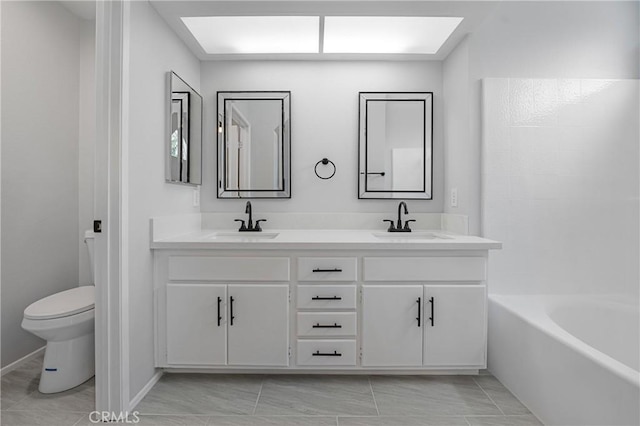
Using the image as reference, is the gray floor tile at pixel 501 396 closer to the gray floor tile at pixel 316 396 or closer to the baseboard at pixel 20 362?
the gray floor tile at pixel 316 396

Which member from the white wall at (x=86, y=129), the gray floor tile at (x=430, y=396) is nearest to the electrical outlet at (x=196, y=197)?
the white wall at (x=86, y=129)

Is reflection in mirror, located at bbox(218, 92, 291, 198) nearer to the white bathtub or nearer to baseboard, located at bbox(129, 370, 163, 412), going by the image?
baseboard, located at bbox(129, 370, 163, 412)

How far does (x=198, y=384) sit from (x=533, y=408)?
1.70m

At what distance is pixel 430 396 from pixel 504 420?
346 mm

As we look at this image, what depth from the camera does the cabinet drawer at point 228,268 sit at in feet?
6.45

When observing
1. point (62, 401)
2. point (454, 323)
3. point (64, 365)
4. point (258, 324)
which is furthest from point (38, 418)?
point (454, 323)

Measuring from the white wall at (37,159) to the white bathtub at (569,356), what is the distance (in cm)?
288

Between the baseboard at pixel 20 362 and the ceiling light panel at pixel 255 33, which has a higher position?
the ceiling light panel at pixel 255 33

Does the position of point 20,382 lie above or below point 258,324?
below

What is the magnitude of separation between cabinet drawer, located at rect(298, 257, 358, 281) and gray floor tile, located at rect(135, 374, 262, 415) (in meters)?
0.66

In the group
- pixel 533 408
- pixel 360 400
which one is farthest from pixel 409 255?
pixel 533 408

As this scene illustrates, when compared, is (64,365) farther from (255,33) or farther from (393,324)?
(255,33)

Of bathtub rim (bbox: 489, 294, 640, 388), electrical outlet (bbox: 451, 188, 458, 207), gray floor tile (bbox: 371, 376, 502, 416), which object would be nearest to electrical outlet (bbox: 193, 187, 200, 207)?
gray floor tile (bbox: 371, 376, 502, 416)

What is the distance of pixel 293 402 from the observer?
71.7 inches
